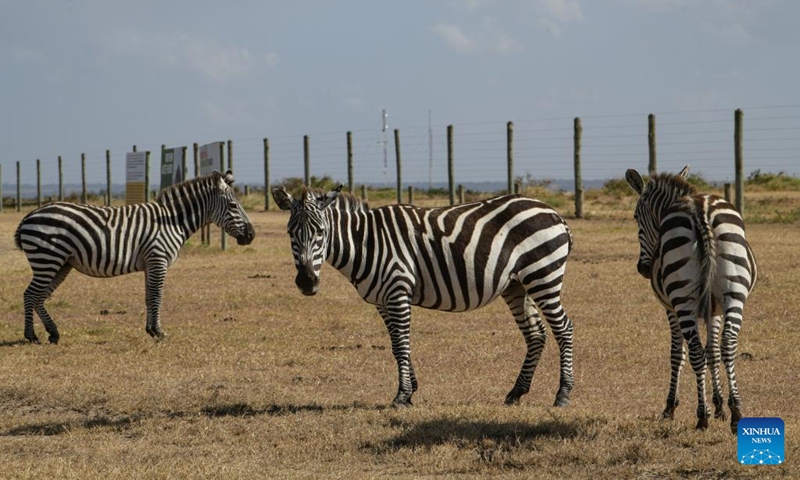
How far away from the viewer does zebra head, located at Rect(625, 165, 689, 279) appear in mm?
8039

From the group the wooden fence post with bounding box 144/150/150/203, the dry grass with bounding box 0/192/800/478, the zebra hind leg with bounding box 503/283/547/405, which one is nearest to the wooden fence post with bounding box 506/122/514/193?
the wooden fence post with bounding box 144/150/150/203

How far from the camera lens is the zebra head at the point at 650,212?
804 centimetres

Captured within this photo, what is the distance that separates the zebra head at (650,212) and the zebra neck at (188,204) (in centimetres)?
655

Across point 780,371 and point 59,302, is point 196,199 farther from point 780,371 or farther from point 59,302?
point 780,371

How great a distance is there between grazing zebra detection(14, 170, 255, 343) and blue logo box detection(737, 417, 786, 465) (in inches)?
309

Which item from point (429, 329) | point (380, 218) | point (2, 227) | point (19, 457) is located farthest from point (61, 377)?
point (2, 227)

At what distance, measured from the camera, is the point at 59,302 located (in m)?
15.7

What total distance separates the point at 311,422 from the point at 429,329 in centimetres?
497

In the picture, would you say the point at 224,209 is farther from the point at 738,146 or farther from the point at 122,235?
the point at 738,146

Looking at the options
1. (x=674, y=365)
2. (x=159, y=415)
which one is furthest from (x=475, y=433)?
(x=159, y=415)

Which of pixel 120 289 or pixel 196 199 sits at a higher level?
pixel 196 199

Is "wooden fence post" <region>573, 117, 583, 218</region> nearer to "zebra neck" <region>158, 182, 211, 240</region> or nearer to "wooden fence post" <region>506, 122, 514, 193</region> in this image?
"wooden fence post" <region>506, 122, 514, 193</region>

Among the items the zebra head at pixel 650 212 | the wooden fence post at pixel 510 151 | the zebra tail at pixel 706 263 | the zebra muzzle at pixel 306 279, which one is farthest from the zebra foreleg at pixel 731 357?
the wooden fence post at pixel 510 151

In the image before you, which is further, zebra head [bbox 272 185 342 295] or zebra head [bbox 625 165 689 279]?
zebra head [bbox 272 185 342 295]
